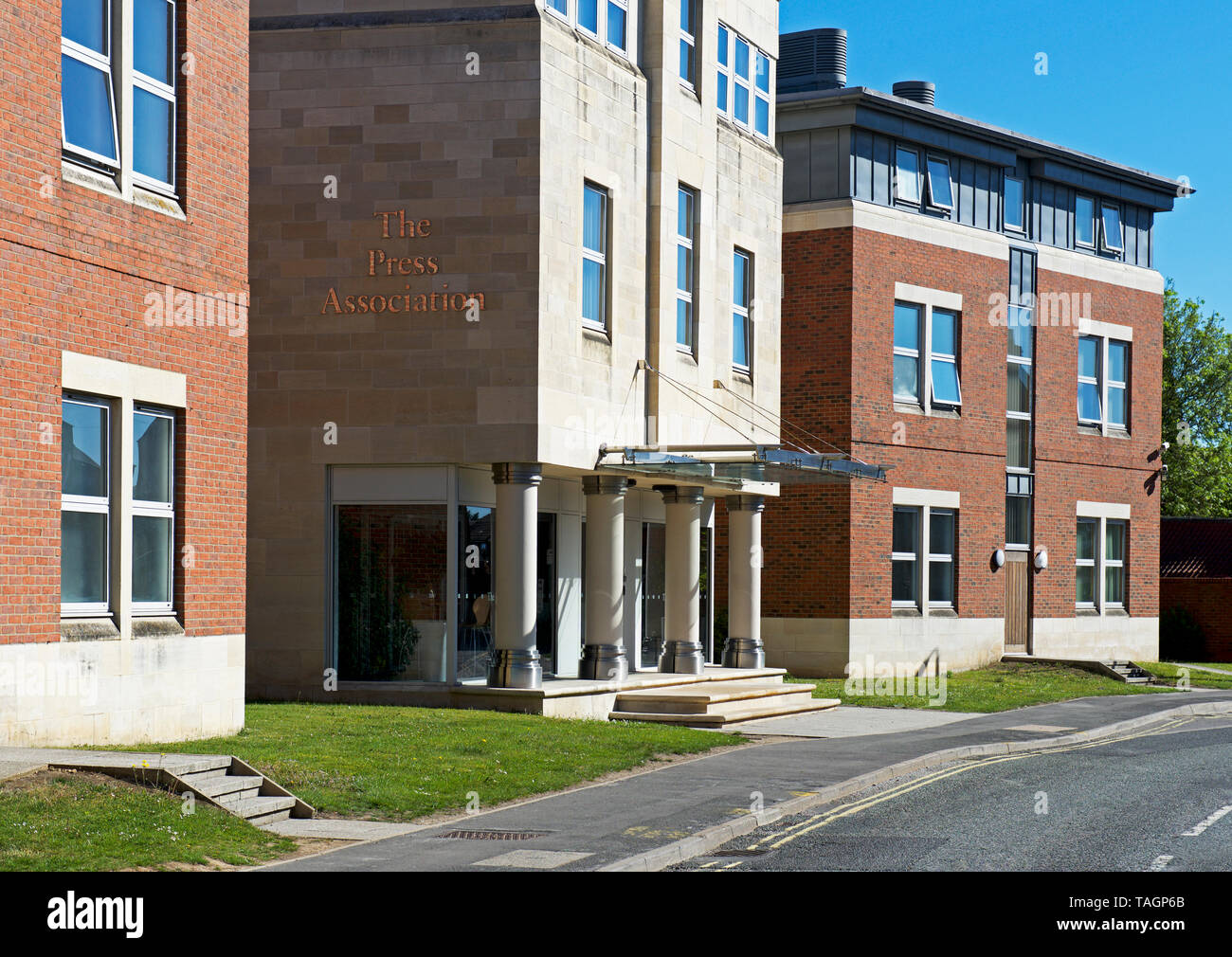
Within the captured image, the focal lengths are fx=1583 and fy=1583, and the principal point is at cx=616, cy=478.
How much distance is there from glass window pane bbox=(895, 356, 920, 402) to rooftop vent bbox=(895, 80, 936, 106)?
7.61 meters

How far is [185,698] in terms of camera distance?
16.1 meters

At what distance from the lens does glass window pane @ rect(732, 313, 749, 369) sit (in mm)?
27859

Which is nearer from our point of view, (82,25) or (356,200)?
(82,25)

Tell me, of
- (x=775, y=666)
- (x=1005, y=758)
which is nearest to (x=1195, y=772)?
(x=1005, y=758)

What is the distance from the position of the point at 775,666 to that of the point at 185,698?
18447mm

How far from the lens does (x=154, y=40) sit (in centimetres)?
1594

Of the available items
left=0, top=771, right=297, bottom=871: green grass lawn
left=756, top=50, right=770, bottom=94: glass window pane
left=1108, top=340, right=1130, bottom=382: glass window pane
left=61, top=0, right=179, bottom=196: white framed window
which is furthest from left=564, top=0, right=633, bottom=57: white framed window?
left=1108, top=340, right=1130, bottom=382: glass window pane

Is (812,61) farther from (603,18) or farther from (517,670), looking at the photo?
(517,670)

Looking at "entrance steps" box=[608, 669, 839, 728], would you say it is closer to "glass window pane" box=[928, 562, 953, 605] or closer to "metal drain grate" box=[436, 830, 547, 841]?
"glass window pane" box=[928, 562, 953, 605]

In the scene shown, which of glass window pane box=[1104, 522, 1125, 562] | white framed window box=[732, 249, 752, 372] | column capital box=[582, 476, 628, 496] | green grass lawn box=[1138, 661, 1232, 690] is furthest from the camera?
glass window pane box=[1104, 522, 1125, 562]

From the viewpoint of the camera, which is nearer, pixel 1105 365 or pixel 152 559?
pixel 152 559

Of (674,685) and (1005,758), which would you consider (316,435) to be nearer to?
(674,685)

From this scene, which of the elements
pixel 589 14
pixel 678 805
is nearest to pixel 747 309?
pixel 589 14

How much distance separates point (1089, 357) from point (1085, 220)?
3.44 m
